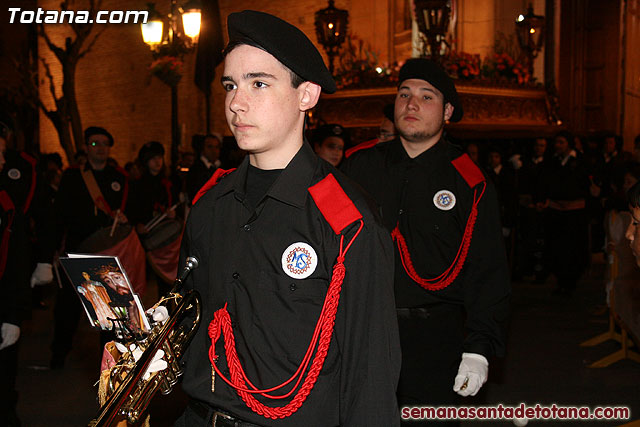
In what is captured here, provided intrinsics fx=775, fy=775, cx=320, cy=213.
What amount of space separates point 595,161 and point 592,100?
24.7 feet

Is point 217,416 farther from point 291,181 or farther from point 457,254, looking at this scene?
point 457,254

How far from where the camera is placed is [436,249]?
4.09m

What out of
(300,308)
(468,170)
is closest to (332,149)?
(468,170)

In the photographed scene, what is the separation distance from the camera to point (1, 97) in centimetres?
2819

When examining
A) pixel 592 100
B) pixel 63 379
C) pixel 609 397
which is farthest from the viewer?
pixel 592 100

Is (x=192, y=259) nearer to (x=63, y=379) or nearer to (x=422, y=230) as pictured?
(x=422, y=230)

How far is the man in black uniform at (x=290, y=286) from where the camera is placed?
7.84 ft

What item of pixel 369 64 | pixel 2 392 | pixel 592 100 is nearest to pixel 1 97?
pixel 369 64

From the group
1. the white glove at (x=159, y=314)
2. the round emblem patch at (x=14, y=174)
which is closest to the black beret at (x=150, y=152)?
the round emblem patch at (x=14, y=174)

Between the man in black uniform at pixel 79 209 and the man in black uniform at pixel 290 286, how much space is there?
5172 millimetres

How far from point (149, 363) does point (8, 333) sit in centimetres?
269

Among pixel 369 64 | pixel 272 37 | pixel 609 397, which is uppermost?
pixel 369 64

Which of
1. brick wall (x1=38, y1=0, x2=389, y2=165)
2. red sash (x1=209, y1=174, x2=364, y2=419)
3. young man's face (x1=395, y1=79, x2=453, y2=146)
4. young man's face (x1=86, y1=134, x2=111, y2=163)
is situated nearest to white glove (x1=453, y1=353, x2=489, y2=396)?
young man's face (x1=395, y1=79, x2=453, y2=146)

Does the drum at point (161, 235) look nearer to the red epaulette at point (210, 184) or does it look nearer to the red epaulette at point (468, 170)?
the red epaulette at point (468, 170)
